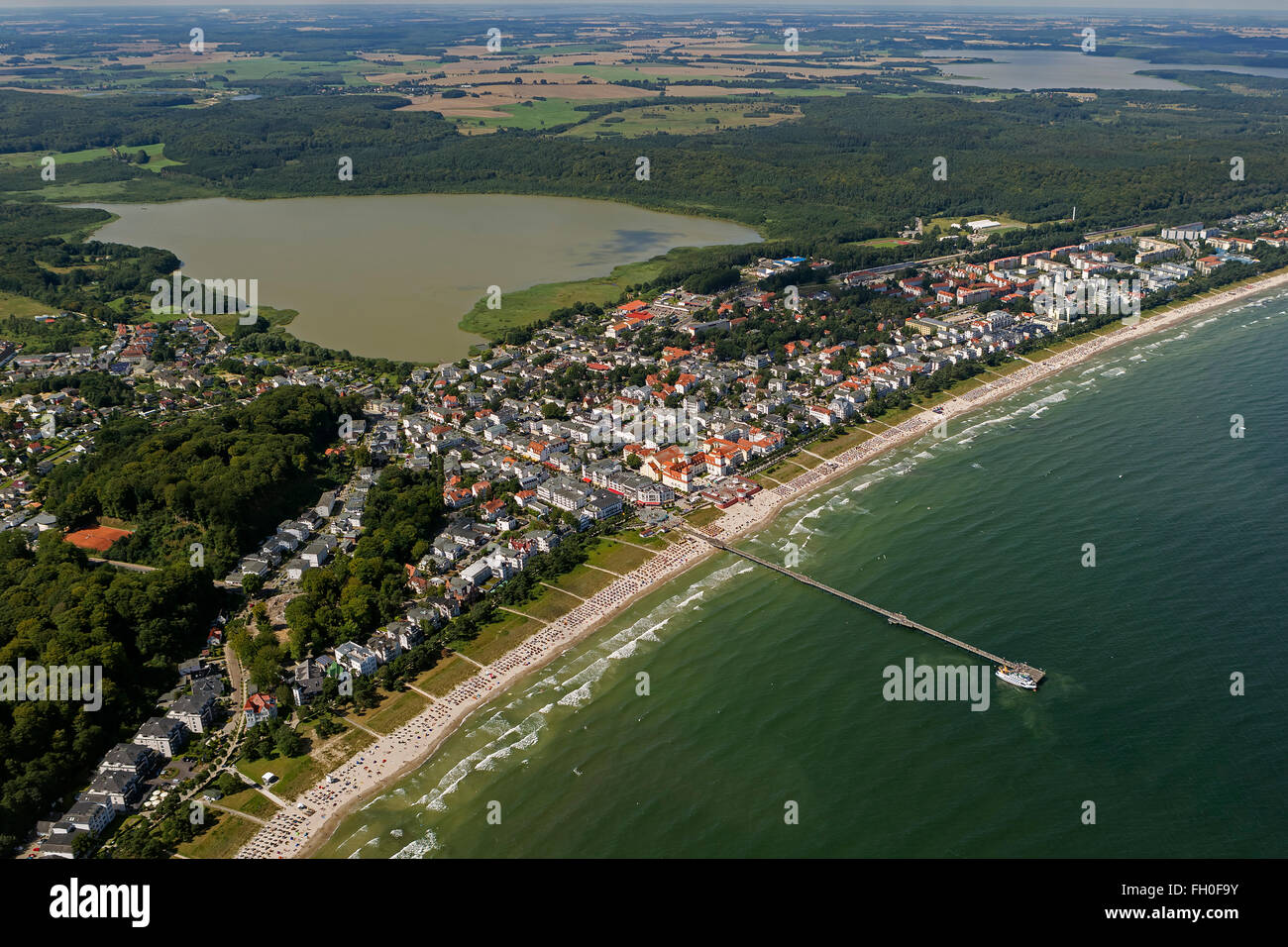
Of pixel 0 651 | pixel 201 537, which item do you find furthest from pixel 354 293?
pixel 0 651

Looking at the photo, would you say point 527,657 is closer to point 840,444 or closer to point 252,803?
point 252,803

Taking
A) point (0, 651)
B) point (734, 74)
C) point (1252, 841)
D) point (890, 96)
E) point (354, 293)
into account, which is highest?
point (734, 74)

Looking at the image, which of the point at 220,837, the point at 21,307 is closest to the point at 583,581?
the point at 220,837

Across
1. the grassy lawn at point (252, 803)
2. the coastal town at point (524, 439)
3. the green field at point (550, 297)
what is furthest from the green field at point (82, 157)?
the grassy lawn at point (252, 803)

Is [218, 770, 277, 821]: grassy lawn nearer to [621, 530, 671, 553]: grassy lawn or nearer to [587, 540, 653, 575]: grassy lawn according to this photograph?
[587, 540, 653, 575]: grassy lawn

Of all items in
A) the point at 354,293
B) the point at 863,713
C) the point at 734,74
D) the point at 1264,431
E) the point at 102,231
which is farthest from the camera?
the point at 734,74

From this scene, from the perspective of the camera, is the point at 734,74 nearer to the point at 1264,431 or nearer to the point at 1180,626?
the point at 1264,431
